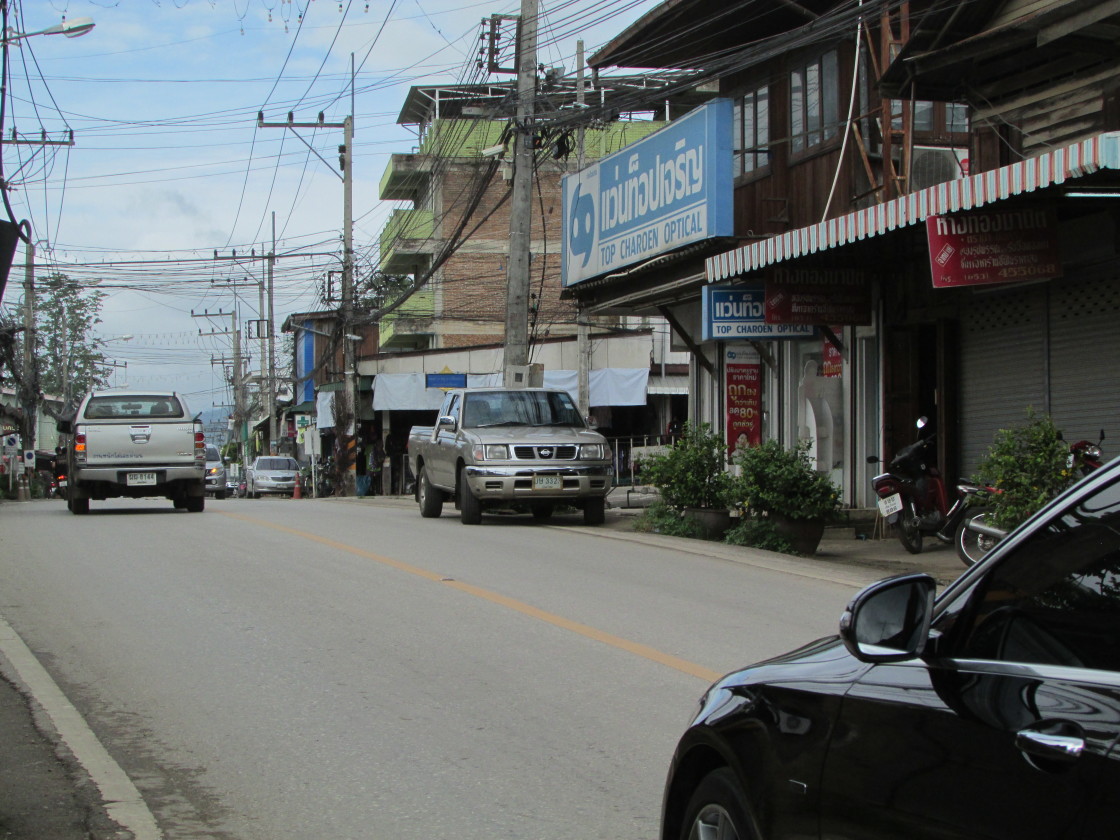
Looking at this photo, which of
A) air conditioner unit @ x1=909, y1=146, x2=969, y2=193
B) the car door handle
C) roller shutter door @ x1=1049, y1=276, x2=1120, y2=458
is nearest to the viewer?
the car door handle

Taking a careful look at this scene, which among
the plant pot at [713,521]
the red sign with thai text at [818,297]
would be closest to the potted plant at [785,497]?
the plant pot at [713,521]

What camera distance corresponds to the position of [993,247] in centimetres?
1286

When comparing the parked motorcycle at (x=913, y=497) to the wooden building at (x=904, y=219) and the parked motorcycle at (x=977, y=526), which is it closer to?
the parked motorcycle at (x=977, y=526)

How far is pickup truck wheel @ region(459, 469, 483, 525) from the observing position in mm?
18688

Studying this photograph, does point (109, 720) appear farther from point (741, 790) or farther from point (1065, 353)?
point (1065, 353)

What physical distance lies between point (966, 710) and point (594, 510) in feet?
54.4

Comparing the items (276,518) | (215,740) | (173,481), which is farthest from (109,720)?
(173,481)

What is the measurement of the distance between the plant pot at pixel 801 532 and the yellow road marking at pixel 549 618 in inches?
175

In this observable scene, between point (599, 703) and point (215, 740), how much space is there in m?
1.93

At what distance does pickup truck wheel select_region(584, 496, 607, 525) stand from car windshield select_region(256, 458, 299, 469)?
36.9 m

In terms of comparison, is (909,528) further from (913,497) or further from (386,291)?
(386,291)

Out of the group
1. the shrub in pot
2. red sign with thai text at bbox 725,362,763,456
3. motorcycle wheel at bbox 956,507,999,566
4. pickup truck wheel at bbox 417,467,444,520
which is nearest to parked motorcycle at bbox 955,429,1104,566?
motorcycle wheel at bbox 956,507,999,566

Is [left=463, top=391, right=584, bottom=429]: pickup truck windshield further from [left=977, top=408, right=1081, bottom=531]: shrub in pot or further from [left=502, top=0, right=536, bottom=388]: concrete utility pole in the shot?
[left=977, top=408, right=1081, bottom=531]: shrub in pot

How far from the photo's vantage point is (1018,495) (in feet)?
36.6
